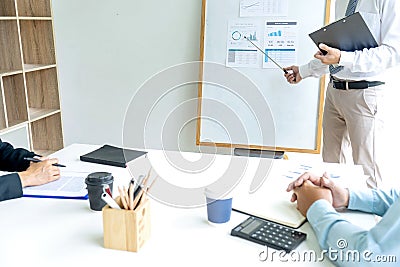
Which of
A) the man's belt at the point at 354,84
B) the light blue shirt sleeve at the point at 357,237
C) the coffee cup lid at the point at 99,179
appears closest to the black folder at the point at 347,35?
the man's belt at the point at 354,84

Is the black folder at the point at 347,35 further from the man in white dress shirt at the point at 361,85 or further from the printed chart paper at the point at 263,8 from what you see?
the printed chart paper at the point at 263,8

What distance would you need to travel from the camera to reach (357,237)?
844mm

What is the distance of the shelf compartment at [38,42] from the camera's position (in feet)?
9.50

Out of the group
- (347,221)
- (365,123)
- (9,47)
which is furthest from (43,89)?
(347,221)

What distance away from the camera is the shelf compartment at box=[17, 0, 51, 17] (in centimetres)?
285

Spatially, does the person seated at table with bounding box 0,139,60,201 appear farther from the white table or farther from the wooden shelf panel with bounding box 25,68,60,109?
the wooden shelf panel with bounding box 25,68,60,109

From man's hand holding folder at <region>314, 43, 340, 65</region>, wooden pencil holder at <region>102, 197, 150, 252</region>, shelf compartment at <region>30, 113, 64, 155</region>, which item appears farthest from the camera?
shelf compartment at <region>30, 113, 64, 155</region>

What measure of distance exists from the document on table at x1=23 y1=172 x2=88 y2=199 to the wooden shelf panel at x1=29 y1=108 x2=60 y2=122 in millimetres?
1642

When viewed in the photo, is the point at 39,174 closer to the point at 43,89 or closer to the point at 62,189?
the point at 62,189

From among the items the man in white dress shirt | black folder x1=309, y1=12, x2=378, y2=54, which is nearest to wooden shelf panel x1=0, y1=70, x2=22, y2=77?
the man in white dress shirt

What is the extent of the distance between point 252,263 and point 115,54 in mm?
2328

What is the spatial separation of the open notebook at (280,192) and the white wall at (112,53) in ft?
4.75

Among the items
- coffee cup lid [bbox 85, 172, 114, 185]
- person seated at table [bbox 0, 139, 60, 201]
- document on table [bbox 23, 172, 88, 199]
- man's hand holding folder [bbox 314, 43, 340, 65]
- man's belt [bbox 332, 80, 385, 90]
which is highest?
man's hand holding folder [bbox 314, 43, 340, 65]

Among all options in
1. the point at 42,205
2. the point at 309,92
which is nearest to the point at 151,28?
the point at 309,92
